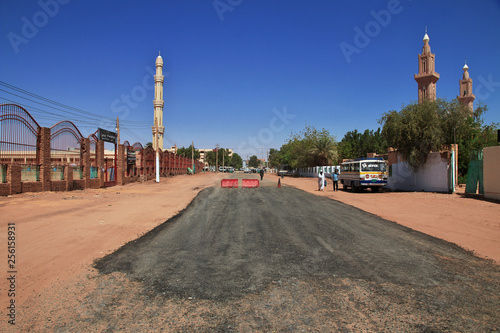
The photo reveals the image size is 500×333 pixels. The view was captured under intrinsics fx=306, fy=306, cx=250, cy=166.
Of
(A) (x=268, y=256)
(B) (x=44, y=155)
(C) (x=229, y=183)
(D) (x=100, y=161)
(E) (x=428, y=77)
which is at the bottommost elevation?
(A) (x=268, y=256)

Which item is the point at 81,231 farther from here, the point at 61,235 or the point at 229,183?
the point at 229,183

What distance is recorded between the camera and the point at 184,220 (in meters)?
10.6

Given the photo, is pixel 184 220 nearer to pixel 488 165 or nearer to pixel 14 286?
pixel 14 286

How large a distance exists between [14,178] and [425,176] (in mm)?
25380

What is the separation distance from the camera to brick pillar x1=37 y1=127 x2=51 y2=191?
60.7ft

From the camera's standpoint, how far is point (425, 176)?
70.4ft

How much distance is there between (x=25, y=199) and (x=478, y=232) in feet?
61.9

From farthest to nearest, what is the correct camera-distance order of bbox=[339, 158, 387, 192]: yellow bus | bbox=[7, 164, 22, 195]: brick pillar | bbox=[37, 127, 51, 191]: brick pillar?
1. bbox=[339, 158, 387, 192]: yellow bus
2. bbox=[37, 127, 51, 191]: brick pillar
3. bbox=[7, 164, 22, 195]: brick pillar

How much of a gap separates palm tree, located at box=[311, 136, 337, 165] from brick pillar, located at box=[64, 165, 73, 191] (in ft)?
139

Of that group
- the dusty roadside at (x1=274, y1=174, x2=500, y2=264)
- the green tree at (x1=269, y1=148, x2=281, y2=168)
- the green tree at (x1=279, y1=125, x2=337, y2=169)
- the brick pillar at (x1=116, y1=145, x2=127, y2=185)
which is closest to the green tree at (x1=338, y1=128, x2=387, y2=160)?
the green tree at (x1=279, y1=125, x2=337, y2=169)

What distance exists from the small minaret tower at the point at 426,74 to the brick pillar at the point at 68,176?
5778cm

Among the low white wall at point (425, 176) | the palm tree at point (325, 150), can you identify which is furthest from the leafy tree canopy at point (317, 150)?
the low white wall at point (425, 176)

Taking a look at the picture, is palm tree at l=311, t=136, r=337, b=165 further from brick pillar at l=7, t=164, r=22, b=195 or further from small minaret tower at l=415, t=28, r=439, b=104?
brick pillar at l=7, t=164, r=22, b=195

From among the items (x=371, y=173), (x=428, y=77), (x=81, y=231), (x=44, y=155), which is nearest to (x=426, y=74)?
(x=428, y=77)
